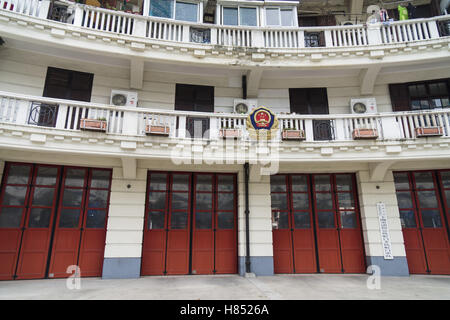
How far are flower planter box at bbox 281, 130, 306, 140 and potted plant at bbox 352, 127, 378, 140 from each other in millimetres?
1636

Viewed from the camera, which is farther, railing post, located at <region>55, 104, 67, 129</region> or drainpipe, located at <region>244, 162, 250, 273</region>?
drainpipe, located at <region>244, 162, 250, 273</region>

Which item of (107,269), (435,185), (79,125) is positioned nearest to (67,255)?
(107,269)

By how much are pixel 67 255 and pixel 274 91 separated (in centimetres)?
942

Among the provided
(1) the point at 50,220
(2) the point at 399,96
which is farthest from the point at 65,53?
(2) the point at 399,96

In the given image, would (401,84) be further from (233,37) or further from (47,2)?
(47,2)

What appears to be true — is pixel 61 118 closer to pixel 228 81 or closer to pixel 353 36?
pixel 228 81

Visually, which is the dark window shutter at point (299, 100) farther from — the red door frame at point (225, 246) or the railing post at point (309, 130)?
the red door frame at point (225, 246)

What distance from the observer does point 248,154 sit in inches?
311

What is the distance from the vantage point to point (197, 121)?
27.2ft

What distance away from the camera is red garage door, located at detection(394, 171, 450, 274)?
873cm

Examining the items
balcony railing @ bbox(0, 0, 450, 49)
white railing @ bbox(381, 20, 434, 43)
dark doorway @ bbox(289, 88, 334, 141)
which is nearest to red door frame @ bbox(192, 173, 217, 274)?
dark doorway @ bbox(289, 88, 334, 141)

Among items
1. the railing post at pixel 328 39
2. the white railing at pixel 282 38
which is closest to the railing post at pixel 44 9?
the white railing at pixel 282 38

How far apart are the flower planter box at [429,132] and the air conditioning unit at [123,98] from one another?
9.36 metres

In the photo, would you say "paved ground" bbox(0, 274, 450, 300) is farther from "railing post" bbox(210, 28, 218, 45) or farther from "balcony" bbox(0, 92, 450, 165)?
"railing post" bbox(210, 28, 218, 45)
